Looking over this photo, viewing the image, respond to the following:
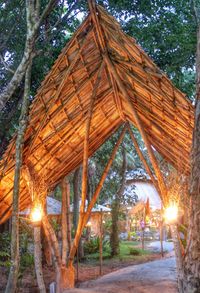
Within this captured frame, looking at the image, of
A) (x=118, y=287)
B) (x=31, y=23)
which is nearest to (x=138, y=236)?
(x=118, y=287)

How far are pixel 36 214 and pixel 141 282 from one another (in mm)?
2423

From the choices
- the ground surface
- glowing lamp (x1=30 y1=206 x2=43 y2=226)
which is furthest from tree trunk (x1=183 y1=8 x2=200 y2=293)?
the ground surface

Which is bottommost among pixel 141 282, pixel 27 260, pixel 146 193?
pixel 141 282

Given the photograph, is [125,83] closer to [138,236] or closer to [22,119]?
[22,119]

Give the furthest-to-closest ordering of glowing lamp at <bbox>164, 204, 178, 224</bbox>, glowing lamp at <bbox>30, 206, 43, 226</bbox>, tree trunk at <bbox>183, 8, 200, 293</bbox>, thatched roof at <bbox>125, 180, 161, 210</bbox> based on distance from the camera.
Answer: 1. thatched roof at <bbox>125, 180, 161, 210</bbox>
2. glowing lamp at <bbox>30, 206, 43, 226</bbox>
3. glowing lamp at <bbox>164, 204, 178, 224</bbox>
4. tree trunk at <bbox>183, 8, 200, 293</bbox>

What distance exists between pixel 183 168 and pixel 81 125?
6.81 feet

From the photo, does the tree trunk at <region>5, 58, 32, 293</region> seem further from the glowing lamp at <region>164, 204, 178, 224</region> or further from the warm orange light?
the glowing lamp at <region>164, 204, 178, 224</region>

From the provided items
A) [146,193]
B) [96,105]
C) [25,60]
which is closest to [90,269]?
[96,105]

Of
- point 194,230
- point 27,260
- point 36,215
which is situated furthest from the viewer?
point 27,260

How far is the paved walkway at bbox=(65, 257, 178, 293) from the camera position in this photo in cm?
578

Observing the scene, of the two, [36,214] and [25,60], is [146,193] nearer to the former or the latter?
[36,214]

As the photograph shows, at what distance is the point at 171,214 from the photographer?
5.50 meters

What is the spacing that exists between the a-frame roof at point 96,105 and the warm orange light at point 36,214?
2.23 feet

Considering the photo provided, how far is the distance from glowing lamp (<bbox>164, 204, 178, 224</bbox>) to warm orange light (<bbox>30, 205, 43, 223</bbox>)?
2.14 metres
